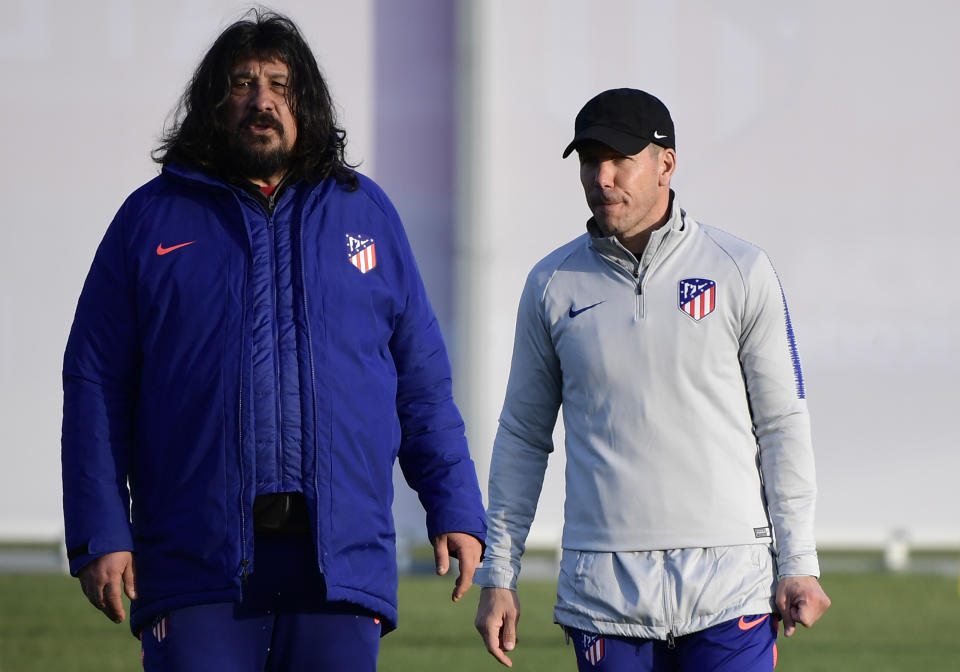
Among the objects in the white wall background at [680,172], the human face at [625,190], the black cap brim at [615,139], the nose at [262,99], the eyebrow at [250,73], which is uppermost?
the eyebrow at [250,73]

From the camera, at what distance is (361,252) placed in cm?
318

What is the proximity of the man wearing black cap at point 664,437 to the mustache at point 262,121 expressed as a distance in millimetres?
603

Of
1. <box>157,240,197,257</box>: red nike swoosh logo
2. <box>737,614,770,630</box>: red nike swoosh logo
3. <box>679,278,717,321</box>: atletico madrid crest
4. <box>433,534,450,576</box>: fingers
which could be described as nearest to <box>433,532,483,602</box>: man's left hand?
<box>433,534,450,576</box>: fingers

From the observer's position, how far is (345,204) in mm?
3219

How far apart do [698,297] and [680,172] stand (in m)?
10.3

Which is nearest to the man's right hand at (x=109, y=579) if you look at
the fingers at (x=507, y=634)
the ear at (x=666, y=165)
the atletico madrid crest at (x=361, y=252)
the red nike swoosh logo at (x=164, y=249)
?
the red nike swoosh logo at (x=164, y=249)

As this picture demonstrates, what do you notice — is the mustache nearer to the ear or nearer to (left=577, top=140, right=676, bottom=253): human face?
(left=577, top=140, right=676, bottom=253): human face

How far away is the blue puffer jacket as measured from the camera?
2986 mm

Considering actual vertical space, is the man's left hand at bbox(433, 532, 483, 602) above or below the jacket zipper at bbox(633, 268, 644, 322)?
below

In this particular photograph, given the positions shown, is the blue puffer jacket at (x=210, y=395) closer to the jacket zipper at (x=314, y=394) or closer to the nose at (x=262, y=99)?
the jacket zipper at (x=314, y=394)

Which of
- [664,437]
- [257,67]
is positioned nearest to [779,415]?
[664,437]

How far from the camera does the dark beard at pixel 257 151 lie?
10.3 ft

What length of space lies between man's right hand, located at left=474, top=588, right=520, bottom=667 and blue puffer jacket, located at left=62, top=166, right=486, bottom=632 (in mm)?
283

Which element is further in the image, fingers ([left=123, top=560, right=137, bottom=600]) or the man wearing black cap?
the man wearing black cap
